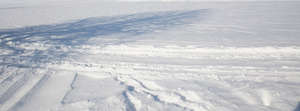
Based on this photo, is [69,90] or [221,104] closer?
[221,104]

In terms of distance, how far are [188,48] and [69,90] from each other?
2.98 meters

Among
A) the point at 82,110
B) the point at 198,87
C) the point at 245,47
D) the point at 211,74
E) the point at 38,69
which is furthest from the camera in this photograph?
the point at 245,47

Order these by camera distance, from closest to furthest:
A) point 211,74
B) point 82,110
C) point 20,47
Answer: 1. point 82,110
2. point 211,74
3. point 20,47

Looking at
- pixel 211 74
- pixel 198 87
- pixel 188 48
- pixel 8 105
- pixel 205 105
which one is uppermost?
pixel 188 48

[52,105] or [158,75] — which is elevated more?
[158,75]

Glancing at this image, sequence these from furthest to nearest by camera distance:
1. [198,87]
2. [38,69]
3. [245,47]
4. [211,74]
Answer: [245,47]
[38,69]
[211,74]
[198,87]

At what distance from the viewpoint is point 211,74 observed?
3176mm

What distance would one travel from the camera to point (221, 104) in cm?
238

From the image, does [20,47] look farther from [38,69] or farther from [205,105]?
[205,105]

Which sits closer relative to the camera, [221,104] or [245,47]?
[221,104]

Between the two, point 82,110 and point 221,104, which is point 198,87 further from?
point 82,110

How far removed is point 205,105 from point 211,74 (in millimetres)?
958

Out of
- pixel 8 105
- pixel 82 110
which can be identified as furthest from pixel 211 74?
pixel 8 105

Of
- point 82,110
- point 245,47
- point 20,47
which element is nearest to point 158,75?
point 82,110
